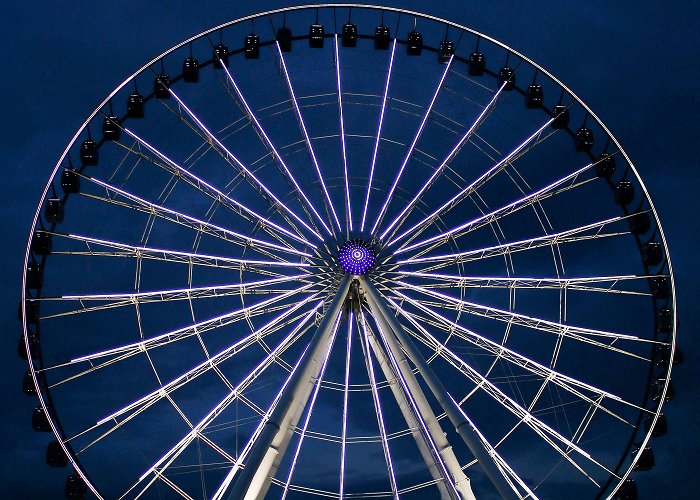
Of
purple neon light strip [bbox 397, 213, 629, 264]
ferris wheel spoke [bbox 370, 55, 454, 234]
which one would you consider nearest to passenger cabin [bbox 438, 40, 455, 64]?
ferris wheel spoke [bbox 370, 55, 454, 234]

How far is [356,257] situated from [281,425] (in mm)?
7358

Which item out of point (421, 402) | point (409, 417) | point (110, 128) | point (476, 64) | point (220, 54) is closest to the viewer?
point (421, 402)

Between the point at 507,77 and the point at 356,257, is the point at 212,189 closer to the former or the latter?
the point at 356,257

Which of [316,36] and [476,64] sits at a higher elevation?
[476,64]

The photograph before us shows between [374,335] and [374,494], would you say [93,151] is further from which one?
[374,494]

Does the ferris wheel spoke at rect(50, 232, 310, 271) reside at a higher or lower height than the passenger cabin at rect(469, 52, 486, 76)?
lower

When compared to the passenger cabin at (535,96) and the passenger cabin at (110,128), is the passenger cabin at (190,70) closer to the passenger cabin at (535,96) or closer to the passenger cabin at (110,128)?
the passenger cabin at (110,128)

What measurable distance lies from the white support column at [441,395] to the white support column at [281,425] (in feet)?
4.07

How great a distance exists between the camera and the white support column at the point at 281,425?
65.0 feet

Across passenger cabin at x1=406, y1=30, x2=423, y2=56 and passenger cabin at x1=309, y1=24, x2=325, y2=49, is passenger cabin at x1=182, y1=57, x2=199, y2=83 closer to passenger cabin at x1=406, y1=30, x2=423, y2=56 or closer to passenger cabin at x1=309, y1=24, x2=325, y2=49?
passenger cabin at x1=309, y1=24, x2=325, y2=49

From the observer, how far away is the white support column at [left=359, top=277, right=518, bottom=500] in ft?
71.3

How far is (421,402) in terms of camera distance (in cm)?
2456

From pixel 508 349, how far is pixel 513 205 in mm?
4769

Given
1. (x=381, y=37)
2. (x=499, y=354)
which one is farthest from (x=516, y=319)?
(x=381, y=37)
